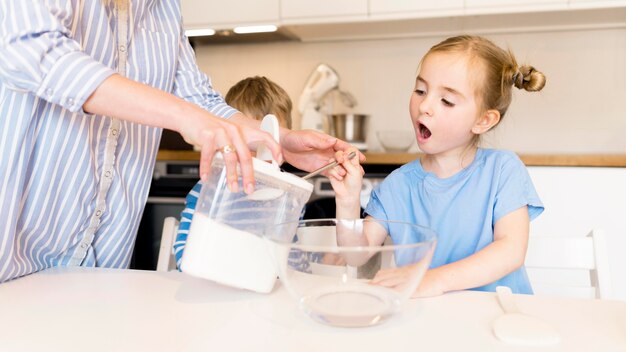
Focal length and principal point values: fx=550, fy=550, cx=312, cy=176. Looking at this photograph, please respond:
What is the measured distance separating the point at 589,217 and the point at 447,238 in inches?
47.1

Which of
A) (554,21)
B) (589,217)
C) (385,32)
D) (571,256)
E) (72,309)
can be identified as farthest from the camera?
(385,32)

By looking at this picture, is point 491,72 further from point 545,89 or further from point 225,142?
point 545,89

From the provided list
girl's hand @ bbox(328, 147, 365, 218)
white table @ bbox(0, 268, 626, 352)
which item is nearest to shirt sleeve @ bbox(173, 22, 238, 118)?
girl's hand @ bbox(328, 147, 365, 218)

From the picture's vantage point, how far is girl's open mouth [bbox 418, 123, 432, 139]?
1152 mm

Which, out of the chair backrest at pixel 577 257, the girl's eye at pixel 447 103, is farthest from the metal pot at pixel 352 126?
the chair backrest at pixel 577 257

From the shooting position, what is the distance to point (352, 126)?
102 inches

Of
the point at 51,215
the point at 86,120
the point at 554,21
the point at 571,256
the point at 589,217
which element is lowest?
the point at 589,217

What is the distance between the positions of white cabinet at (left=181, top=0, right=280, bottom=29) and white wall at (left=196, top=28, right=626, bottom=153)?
405 mm

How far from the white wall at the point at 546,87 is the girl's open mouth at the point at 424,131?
1293mm

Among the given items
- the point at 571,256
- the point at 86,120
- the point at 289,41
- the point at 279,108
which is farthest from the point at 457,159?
the point at 289,41

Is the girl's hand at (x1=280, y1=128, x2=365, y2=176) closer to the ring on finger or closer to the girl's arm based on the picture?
the girl's arm

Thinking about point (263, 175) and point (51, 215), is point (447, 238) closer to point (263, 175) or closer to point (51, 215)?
point (263, 175)

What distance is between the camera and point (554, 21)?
2496 mm

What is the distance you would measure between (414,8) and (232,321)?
81.8 inches
